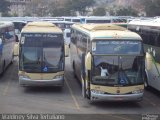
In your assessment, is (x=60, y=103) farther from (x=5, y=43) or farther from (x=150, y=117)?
(x=5, y=43)

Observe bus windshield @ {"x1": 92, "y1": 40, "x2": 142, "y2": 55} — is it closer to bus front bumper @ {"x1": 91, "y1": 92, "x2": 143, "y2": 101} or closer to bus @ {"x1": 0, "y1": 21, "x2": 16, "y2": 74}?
bus front bumper @ {"x1": 91, "y1": 92, "x2": 143, "y2": 101}

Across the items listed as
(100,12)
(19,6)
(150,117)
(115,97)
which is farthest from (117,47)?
(19,6)

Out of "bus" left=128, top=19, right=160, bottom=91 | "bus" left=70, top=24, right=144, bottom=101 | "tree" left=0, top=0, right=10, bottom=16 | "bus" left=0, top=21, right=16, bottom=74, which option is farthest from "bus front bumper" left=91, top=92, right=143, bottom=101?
"tree" left=0, top=0, right=10, bottom=16

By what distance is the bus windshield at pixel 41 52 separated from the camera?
20.6m

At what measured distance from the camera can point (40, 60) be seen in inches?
814

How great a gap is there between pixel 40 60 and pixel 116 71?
441 centimetres

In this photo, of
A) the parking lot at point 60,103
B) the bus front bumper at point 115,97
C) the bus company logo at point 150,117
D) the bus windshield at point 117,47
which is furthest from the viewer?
the bus windshield at point 117,47

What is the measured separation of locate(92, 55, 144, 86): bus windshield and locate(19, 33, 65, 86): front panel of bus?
349 centimetres

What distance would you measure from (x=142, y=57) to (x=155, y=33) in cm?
296

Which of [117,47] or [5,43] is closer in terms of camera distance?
[117,47]

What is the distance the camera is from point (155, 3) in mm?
83750

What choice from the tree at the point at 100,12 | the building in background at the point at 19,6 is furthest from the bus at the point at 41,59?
the building in background at the point at 19,6

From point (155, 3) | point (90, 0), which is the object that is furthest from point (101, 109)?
point (90, 0)

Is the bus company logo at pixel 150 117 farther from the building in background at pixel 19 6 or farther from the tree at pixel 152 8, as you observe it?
the building in background at pixel 19 6
